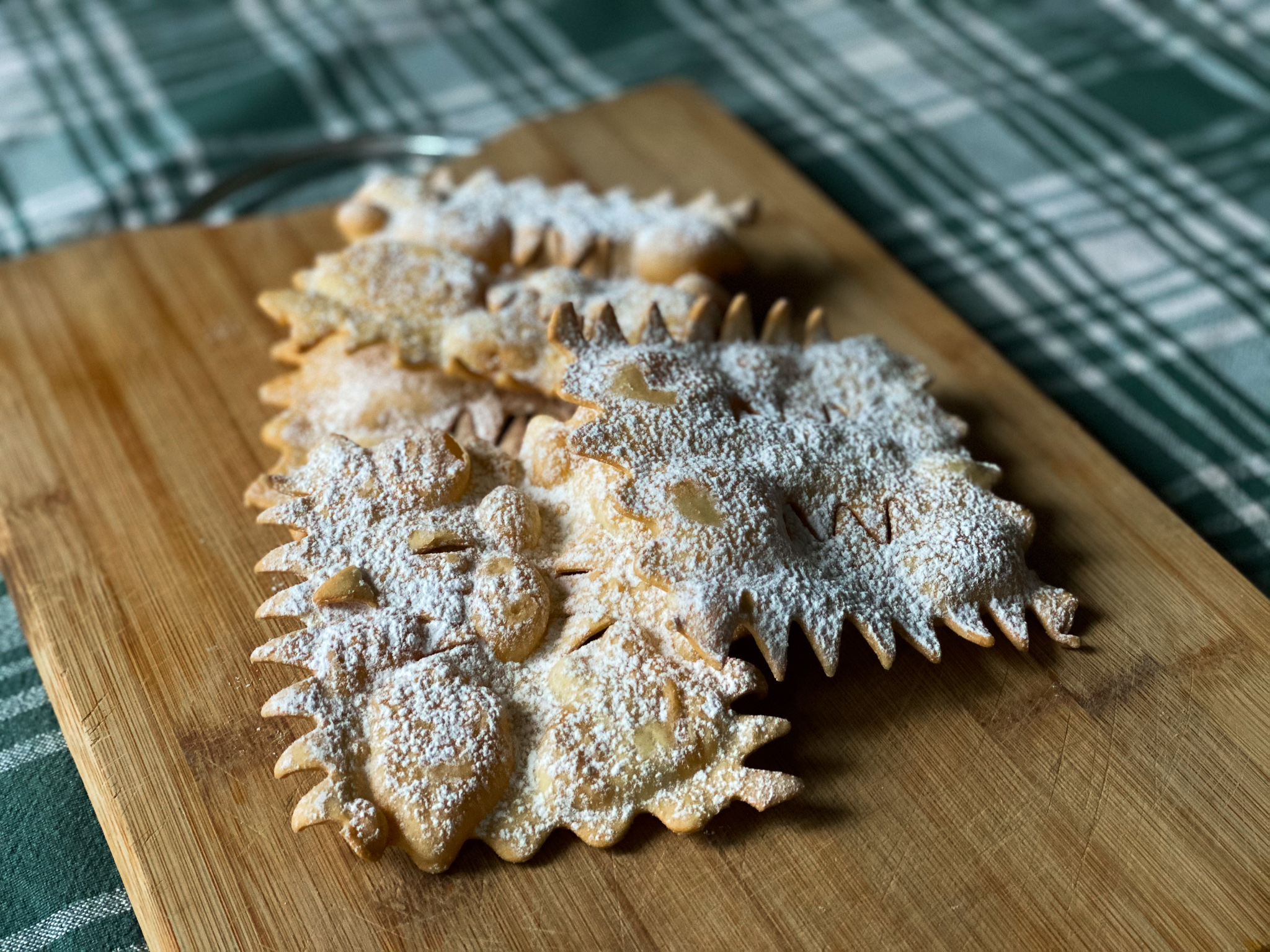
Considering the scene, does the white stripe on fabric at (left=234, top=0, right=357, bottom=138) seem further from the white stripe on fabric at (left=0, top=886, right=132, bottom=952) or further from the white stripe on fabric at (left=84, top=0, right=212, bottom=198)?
the white stripe on fabric at (left=0, top=886, right=132, bottom=952)

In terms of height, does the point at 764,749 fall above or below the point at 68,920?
above

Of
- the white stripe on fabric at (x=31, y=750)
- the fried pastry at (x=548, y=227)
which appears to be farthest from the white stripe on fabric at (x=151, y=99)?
the white stripe on fabric at (x=31, y=750)

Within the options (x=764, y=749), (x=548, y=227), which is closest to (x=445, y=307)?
(x=548, y=227)

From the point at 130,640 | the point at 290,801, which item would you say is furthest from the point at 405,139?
the point at 290,801

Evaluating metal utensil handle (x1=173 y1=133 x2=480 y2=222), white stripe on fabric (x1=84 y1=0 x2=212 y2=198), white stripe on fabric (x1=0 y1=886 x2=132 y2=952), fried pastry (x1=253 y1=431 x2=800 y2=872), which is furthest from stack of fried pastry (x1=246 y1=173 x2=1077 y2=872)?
white stripe on fabric (x1=84 y1=0 x2=212 y2=198)

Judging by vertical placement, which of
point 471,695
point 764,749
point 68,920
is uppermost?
point 471,695

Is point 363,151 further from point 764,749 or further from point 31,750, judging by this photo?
point 764,749

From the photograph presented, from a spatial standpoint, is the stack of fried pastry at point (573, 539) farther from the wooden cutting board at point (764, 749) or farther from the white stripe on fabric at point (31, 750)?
the white stripe on fabric at point (31, 750)
